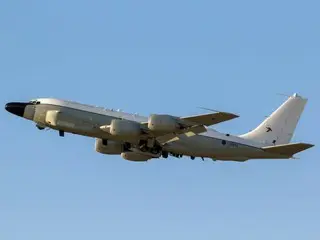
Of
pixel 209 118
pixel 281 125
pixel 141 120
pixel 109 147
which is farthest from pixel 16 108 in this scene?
pixel 281 125

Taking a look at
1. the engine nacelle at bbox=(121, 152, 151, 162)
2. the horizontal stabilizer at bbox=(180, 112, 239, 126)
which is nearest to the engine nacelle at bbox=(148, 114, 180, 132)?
the horizontal stabilizer at bbox=(180, 112, 239, 126)

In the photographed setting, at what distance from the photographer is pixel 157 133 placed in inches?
3440

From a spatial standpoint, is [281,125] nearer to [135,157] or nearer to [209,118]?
[135,157]

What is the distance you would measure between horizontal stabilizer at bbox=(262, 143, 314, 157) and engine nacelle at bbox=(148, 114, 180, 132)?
442 inches

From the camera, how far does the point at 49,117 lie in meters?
87.9

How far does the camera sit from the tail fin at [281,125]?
9619 centimetres

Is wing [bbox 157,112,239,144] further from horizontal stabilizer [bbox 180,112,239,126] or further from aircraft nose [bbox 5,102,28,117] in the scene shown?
aircraft nose [bbox 5,102,28,117]

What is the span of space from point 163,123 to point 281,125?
56.2 ft

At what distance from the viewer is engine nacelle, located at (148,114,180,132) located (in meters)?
86.2

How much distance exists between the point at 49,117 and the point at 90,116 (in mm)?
3752

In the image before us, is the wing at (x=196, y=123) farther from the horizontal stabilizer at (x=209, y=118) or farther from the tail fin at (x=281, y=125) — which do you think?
the tail fin at (x=281, y=125)

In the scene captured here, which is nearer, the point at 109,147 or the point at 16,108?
the point at 16,108

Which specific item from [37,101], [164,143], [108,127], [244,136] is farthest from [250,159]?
[37,101]

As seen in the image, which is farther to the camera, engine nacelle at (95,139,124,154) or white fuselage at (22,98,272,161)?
engine nacelle at (95,139,124,154)
